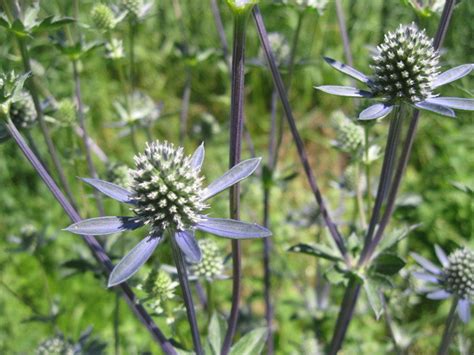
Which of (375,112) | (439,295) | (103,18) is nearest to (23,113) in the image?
(103,18)

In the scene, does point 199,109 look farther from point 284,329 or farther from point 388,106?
point 388,106

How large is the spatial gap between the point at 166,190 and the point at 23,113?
90 cm

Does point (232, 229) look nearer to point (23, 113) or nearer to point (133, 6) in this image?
point (23, 113)

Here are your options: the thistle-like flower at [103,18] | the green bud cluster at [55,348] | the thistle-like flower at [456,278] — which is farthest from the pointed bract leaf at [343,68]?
the green bud cluster at [55,348]

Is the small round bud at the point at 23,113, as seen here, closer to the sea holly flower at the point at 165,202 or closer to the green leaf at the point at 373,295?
the sea holly flower at the point at 165,202

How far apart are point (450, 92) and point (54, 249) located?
2.83 meters

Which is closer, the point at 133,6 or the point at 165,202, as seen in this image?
the point at 165,202


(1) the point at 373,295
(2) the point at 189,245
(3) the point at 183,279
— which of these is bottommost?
(1) the point at 373,295

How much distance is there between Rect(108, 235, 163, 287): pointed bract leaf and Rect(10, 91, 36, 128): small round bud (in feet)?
3.00

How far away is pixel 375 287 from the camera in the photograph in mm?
1669

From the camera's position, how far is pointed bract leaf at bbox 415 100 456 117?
1.31 m

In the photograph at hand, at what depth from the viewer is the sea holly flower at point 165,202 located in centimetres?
130

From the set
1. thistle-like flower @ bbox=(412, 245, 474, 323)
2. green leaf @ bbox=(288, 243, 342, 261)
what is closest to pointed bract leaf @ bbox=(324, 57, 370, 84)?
green leaf @ bbox=(288, 243, 342, 261)

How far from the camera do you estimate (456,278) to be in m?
1.95
